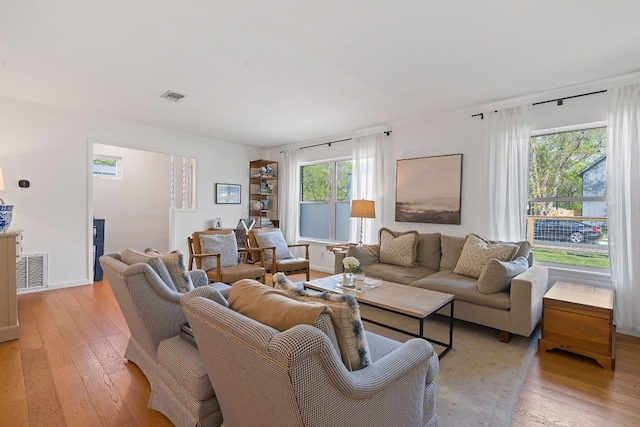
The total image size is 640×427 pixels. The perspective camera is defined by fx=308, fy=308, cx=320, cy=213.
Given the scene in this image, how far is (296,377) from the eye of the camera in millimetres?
817

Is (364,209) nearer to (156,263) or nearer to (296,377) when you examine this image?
(156,263)

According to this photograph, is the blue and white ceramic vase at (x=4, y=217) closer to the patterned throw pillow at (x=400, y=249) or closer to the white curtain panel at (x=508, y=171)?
the patterned throw pillow at (x=400, y=249)

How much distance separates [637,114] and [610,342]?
214 centimetres

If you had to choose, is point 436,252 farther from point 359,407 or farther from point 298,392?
point 298,392

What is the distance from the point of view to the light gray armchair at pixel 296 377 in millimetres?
838

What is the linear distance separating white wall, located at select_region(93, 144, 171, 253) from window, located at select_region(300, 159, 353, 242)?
9.61 ft

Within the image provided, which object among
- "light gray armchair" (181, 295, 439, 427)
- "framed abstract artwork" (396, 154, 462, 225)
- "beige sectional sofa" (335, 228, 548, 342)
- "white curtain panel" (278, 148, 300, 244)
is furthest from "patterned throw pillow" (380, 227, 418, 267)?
"light gray armchair" (181, 295, 439, 427)

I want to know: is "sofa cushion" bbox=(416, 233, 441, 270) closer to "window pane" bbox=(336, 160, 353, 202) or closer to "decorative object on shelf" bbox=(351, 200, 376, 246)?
"decorative object on shelf" bbox=(351, 200, 376, 246)

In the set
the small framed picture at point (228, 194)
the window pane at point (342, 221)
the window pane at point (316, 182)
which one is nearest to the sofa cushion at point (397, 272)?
the window pane at point (342, 221)

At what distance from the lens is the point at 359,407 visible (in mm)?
1021

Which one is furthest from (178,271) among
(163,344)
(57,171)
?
(57,171)

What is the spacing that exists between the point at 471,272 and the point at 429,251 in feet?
2.27

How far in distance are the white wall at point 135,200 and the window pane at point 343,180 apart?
3.63 meters

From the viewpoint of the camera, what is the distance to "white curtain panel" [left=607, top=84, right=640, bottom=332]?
9.55 ft
